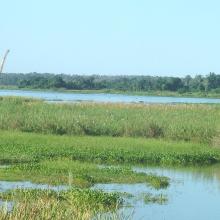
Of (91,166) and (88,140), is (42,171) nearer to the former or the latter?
(91,166)

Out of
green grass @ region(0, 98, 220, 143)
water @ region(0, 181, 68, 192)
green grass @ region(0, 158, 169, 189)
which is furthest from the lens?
green grass @ region(0, 98, 220, 143)

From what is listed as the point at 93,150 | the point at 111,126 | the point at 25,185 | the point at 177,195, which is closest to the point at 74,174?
the point at 25,185

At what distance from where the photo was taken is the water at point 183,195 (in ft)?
44.9

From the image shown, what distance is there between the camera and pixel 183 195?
16.1 meters

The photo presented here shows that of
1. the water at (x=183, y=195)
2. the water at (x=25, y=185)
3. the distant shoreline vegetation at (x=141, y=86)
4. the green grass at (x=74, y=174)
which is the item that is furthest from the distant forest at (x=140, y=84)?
the water at (x=25, y=185)

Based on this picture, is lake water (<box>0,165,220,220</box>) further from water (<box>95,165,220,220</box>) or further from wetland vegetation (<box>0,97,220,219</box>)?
wetland vegetation (<box>0,97,220,219</box>)

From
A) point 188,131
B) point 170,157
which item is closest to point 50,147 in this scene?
point 170,157

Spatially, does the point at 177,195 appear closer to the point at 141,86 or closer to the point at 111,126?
the point at 111,126

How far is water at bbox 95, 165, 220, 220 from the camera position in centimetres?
1370

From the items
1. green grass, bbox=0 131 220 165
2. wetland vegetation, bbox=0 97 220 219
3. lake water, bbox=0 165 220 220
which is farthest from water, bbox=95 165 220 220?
green grass, bbox=0 131 220 165

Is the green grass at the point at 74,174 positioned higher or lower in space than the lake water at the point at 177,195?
higher

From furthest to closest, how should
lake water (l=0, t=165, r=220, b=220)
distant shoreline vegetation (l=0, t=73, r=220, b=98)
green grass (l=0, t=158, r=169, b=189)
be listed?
distant shoreline vegetation (l=0, t=73, r=220, b=98)
green grass (l=0, t=158, r=169, b=189)
lake water (l=0, t=165, r=220, b=220)

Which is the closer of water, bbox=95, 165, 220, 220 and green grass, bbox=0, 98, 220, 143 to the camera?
water, bbox=95, 165, 220, 220

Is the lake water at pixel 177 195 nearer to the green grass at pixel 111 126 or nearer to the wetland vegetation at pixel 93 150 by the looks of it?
the wetland vegetation at pixel 93 150
